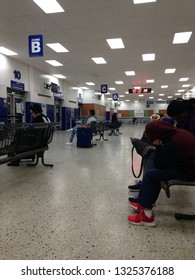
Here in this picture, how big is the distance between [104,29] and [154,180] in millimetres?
6293

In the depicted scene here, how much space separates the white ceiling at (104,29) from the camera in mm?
5609

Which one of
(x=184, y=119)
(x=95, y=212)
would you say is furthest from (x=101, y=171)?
(x=184, y=119)

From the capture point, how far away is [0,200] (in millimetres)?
2643

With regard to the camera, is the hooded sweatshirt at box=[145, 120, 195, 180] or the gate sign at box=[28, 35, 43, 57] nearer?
the hooded sweatshirt at box=[145, 120, 195, 180]

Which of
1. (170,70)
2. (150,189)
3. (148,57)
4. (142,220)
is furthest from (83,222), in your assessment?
(170,70)

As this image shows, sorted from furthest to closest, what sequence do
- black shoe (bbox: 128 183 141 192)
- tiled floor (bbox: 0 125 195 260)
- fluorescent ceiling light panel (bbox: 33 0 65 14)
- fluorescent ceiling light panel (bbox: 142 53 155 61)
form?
fluorescent ceiling light panel (bbox: 142 53 155 61), fluorescent ceiling light panel (bbox: 33 0 65 14), black shoe (bbox: 128 183 141 192), tiled floor (bbox: 0 125 195 260)

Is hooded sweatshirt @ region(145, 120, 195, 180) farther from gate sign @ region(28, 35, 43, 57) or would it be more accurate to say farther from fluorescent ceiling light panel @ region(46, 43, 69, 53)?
fluorescent ceiling light panel @ region(46, 43, 69, 53)

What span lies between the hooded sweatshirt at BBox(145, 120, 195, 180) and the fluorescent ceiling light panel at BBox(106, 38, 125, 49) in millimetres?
6903

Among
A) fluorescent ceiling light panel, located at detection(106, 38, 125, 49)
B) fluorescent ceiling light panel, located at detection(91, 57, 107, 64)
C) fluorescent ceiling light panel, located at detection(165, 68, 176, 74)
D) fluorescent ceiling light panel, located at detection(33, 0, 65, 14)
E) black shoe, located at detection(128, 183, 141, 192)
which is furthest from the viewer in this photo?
fluorescent ceiling light panel, located at detection(165, 68, 176, 74)

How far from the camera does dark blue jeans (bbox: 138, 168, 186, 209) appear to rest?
77.6 inches

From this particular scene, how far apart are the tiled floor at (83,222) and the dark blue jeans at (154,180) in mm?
Answer: 256

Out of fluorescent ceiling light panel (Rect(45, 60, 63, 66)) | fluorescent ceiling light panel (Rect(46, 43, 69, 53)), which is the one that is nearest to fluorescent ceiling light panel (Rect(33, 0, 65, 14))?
fluorescent ceiling light panel (Rect(46, 43, 69, 53))

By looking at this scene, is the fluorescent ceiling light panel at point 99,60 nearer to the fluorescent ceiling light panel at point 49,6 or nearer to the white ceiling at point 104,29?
the white ceiling at point 104,29

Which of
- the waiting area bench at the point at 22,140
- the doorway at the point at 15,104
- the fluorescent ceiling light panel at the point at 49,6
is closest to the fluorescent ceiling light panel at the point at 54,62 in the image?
the doorway at the point at 15,104
